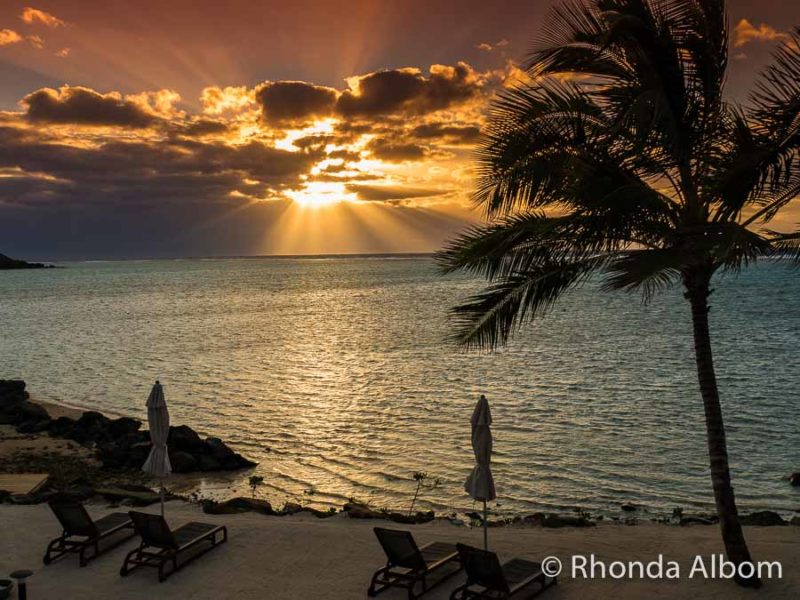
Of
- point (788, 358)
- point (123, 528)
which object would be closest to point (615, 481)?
point (123, 528)

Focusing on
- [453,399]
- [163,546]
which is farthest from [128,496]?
[453,399]

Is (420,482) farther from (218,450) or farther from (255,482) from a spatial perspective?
(218,450)

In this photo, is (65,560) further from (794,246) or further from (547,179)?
(794,246)

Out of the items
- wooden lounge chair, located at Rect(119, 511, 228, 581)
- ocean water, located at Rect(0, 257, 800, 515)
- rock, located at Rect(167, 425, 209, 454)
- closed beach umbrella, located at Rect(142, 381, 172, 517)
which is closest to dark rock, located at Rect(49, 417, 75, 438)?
ocean water, located at Rect(0, 257, 800, 515)

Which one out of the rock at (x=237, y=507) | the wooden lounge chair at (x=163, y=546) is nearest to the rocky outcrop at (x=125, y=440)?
the rock at (x=237, y=507)

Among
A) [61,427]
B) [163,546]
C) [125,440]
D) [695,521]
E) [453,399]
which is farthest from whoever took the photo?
[453,399]

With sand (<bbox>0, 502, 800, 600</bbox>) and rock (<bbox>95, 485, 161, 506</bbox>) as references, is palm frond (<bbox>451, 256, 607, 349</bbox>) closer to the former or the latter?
sand (<bbox>0, 502, 800, 600</bbox>)

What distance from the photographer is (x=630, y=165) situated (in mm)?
9977

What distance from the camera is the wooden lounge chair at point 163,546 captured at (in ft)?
36.2

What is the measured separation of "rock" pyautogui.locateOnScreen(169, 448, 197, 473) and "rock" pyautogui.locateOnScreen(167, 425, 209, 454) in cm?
91

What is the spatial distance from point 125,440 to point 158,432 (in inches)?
524

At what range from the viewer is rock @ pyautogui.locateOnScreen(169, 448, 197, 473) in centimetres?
2161

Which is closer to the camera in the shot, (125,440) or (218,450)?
(218,450)

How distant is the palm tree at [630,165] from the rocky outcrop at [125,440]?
45.0ft
